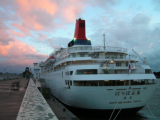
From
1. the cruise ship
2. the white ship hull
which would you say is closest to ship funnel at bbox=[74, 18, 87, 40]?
the cruise ship

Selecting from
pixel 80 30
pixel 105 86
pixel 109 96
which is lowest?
pixel 109 96

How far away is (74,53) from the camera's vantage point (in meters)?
20.0

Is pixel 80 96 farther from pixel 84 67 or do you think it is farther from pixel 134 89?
pixel 134 89

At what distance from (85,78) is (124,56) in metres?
8.01

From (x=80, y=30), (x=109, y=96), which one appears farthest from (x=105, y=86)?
(x=80, y=30)

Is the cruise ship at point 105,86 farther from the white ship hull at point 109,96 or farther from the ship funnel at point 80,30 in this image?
the ship funnel at point 80,30

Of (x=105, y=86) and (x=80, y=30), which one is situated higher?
(x=80, y=30)

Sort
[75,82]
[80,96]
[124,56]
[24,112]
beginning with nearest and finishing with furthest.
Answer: [24,112], [80,96], [75,82], [124,56]

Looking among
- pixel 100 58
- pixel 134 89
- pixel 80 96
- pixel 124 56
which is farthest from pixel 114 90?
pixel 124 56

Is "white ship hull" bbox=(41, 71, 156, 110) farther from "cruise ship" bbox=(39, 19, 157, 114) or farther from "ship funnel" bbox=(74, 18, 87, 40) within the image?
"ship funnel" bbox=(74, 18, 87, 40)

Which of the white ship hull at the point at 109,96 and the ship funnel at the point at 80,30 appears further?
the ship funnel at the point at 80,30

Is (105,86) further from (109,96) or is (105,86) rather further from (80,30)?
(80,30)

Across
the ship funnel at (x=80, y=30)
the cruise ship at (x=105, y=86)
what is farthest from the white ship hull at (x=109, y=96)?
the ship funnel at (x=80, y=30)

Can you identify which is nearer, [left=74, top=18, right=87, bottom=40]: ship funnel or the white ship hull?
the white ship hull
